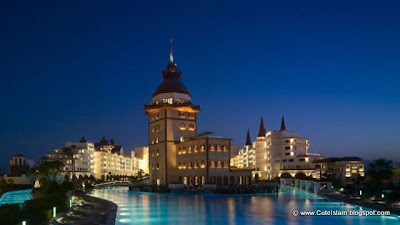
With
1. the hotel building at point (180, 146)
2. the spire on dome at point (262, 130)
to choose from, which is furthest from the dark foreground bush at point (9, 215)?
the spire on dome at point (262, 130)

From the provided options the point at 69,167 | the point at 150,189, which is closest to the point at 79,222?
the point at 150,189

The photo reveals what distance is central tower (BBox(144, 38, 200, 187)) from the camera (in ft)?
256

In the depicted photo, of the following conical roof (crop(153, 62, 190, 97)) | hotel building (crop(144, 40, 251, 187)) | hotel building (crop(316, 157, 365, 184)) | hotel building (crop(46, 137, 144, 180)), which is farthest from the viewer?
hotel building (crop(46, 137, 144, 180))

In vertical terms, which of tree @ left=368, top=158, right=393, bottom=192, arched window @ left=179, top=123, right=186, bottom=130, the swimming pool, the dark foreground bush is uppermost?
arched window @ left=179, top=123, right=186, bottom=130

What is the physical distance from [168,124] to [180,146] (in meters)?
4.74

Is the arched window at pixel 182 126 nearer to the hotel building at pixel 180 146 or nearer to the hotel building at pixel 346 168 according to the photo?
the hotel building at pixel 180 146

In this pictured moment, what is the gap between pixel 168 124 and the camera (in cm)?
7825

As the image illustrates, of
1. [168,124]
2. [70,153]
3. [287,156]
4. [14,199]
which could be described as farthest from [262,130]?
[14,199]

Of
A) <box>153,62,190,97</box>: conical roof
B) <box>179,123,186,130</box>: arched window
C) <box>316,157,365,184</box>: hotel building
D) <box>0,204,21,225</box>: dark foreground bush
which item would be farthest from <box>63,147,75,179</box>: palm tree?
<box>0,204,21,225</box>: dark foreground bush

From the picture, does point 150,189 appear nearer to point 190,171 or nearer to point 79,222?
point 190,171

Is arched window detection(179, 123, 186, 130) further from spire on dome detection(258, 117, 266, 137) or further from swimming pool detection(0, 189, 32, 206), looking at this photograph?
spire on dome detection(258, 117, 266, 137)

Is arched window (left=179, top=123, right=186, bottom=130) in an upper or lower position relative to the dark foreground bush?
upper

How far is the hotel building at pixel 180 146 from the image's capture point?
69875 millimetres

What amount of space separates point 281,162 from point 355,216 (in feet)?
216
